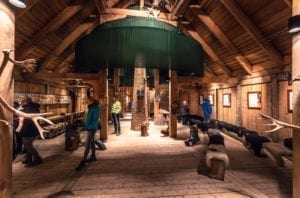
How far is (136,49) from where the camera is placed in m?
4.80

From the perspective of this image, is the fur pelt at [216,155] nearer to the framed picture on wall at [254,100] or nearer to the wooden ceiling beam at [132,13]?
the framed picture on wall at [254,100]

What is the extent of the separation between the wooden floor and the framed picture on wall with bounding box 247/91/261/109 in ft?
11.9

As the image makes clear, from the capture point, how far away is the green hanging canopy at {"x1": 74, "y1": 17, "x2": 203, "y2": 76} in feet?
15.8

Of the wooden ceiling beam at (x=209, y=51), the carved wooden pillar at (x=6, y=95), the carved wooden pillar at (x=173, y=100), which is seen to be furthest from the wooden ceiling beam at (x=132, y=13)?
the carved wooden pillar at (x=6, y=95)

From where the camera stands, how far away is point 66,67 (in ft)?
38.5

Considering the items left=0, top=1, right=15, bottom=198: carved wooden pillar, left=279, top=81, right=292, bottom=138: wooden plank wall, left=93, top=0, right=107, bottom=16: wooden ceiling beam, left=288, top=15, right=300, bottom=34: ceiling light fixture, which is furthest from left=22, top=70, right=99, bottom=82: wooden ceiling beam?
left=279, top=81, right=292, bottom=138: wooden plank wall

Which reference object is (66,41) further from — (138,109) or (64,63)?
(138,109)

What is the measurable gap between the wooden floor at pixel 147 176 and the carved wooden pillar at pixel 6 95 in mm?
1018

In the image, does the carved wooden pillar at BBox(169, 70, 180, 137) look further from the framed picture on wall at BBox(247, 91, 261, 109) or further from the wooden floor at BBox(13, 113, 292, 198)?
the framed picture on wall at BBox(247, 91, 261, 109)

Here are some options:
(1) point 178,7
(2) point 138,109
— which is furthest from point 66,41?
(1) point 178,7

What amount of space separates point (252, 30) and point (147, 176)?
20.8 ft

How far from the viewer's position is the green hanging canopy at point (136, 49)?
4816mm

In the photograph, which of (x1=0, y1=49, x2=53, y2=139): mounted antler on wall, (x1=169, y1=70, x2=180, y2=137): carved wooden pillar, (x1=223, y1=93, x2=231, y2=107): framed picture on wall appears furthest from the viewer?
(x1=223, y1=93, x2=231, y2=107): framed picture on wall

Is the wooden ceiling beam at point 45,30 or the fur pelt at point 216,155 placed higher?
the wooden ceiling beam at point 45,30
